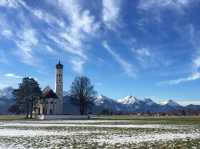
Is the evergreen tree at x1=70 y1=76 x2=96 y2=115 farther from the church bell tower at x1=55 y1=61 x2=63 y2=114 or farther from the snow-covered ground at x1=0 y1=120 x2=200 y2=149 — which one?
the snow-covered ground at x1=0 y1=120 x2=200 y2=149

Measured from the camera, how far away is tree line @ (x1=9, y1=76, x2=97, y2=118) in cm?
11031

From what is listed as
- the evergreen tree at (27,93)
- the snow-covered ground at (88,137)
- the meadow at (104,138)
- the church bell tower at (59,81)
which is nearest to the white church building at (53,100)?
the church bell tower at (59,81)

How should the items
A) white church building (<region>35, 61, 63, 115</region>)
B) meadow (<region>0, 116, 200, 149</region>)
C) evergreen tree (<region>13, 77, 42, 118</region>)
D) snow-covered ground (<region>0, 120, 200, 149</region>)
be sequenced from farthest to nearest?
1. white church building (<region>35, 61, 63, 115</region>)
2. evergreen tree (<region>13, 77, 42, 118</region>)
3. snow-covered ground (<region>0, 120, 200, 149</region>)
4. meadow (<region>0, 116, 200, 149</region>)

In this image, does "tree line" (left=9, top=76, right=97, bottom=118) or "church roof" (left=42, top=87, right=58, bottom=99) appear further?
"church roof" (left=42, top=87, right=58, bottom=99)

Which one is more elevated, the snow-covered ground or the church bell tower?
the church bell tower

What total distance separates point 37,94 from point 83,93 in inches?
573

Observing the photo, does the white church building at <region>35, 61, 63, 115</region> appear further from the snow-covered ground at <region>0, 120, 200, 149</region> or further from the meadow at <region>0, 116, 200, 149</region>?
the snow-covered ground at <region>0, 120, 200, 149</region>

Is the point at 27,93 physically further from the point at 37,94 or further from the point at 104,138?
the point at 104,138

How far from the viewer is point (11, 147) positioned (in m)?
19.8

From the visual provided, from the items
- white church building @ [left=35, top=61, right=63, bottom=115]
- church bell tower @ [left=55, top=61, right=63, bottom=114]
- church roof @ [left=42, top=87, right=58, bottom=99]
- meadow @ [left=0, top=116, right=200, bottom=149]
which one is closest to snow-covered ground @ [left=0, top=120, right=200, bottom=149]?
meadow @ [left=0, top=116, right=200, bottom=149]

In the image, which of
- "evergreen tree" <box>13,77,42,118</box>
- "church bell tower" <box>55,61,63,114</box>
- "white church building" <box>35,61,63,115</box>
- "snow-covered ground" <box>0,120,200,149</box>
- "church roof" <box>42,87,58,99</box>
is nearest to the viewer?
"snow-covered ground" <box>0,120,200,149</box>


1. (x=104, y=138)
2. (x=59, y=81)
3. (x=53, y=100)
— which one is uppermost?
(x=59, y=81)

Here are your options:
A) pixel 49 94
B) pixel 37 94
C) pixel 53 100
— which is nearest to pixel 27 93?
pixel 37 94

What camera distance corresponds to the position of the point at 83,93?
117500 mm
